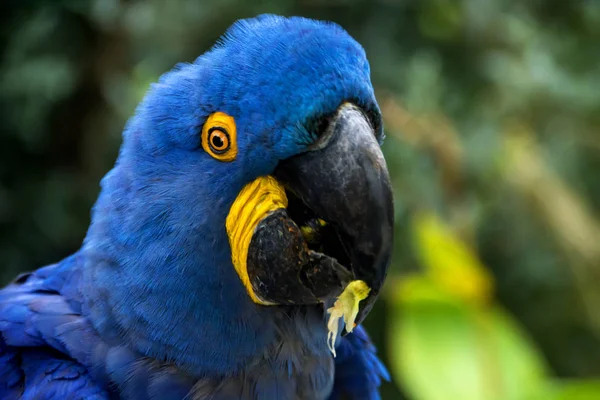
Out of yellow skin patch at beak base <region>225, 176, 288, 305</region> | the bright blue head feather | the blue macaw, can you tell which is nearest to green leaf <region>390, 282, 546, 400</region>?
the blue macaw

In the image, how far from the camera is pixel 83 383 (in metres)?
0.94

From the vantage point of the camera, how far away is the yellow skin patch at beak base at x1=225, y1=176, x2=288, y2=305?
821mm

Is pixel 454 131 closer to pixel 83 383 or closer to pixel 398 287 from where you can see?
pixel 398 287

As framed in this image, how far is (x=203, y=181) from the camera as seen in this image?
85cm

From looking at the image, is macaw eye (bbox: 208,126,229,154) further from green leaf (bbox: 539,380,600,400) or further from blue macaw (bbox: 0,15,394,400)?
green leaf (bbox: 539,380,600,400)

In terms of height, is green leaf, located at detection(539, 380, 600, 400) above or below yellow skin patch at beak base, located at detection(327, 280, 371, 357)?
below

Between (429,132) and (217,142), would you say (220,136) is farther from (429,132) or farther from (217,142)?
(429,132)

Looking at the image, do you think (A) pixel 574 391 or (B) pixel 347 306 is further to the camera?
(A) pixel 574 391

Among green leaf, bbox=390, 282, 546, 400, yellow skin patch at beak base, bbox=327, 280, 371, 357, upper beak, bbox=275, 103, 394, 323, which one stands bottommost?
green leaf, bbox=390, 282, 546, 400

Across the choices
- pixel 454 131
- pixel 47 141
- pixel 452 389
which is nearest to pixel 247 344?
pixel 452 389

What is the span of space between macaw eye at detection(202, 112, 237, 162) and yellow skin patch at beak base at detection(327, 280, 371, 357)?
0.23 m

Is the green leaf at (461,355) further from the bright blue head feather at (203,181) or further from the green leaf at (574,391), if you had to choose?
the bright blue head feather at (203,181)

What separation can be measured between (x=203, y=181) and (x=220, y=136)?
0.07m

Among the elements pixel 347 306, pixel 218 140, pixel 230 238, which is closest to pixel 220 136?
pixel 218 140
